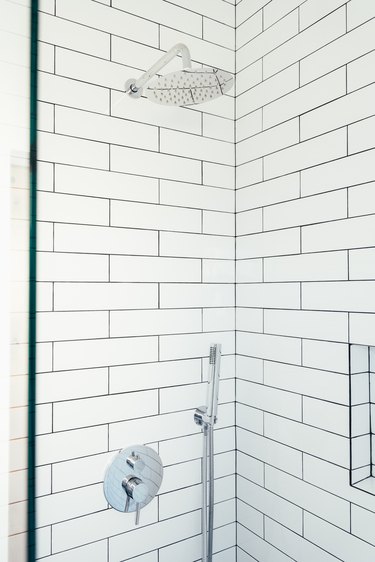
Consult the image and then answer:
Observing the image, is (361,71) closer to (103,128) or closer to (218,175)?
(218,175)

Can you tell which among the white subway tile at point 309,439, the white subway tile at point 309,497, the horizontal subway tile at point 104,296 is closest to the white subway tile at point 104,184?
the horizontal subway tile at point 104,296

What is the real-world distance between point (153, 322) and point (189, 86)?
27.2 inches

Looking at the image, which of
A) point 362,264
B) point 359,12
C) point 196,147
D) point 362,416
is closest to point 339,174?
point 362,264

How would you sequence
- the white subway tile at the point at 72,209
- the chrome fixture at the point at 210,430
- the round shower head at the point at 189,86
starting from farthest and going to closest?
1. the chrome fixture at the point at 210,430
2. the white subway tile at the point at 72,209
3. the round shower head at the point at 189,86

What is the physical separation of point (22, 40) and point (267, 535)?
1.51m

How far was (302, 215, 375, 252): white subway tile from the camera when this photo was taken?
109 centimetres

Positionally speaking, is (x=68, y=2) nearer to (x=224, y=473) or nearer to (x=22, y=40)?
(x=22, y=40)

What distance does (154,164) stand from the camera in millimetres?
1365

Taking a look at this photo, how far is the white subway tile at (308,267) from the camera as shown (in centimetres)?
116

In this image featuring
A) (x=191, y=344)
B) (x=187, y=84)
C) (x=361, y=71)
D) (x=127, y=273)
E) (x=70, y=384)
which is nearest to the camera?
(x=187, y=84)

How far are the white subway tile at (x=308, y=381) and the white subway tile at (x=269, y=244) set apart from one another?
36 centimetres

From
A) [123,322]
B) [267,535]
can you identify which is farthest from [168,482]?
[123,322]

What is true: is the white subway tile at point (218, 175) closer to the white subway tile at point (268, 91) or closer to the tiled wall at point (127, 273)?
the tiled wall at point (127, 273)

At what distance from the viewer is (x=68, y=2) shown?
47.8 inches
